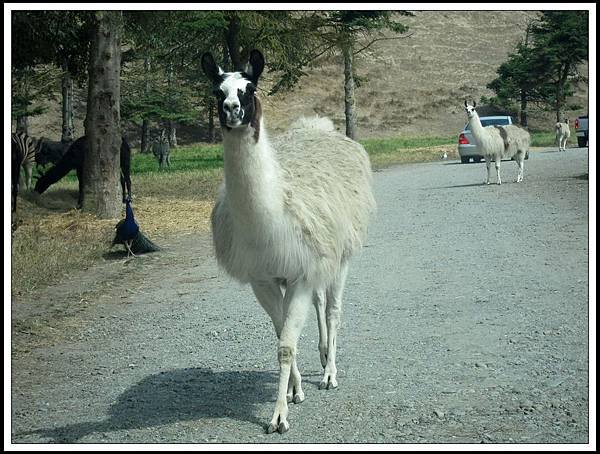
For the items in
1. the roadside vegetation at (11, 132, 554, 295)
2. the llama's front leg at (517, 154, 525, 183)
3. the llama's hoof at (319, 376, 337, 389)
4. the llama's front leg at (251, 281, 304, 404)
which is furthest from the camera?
the llama's front leg at (517, 154, 525, 183)

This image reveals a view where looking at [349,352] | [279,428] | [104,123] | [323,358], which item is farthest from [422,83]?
[279,428]

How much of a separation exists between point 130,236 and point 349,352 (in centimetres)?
626

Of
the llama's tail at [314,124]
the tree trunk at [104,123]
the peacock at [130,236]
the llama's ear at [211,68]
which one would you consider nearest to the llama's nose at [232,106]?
the llama's ear at [211,68]

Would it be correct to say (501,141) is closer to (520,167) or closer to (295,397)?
(520,167)

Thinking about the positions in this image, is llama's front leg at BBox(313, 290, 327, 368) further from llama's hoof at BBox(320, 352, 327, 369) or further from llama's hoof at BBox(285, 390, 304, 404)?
llama's hoof at BBox(285, 390, 304, 404)

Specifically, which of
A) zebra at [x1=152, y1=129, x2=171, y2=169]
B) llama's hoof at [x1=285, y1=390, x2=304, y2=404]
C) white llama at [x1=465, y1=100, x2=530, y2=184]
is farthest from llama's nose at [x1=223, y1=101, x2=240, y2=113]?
zebra at [x1=152, y1=129, x2=171, y2=169]

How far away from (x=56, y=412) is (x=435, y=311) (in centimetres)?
371

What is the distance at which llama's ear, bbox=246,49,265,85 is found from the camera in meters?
5.36

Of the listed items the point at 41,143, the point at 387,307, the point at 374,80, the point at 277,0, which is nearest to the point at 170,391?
the point at 387,307

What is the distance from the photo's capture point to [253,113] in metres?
5.32

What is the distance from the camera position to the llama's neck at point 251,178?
5266 mm

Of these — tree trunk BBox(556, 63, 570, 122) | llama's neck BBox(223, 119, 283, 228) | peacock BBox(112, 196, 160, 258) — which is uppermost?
tree trunk BBox(556, 63, 570, 122)

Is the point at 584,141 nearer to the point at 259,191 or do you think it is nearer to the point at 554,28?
the point at 554,28

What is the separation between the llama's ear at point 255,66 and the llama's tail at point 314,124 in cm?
242
